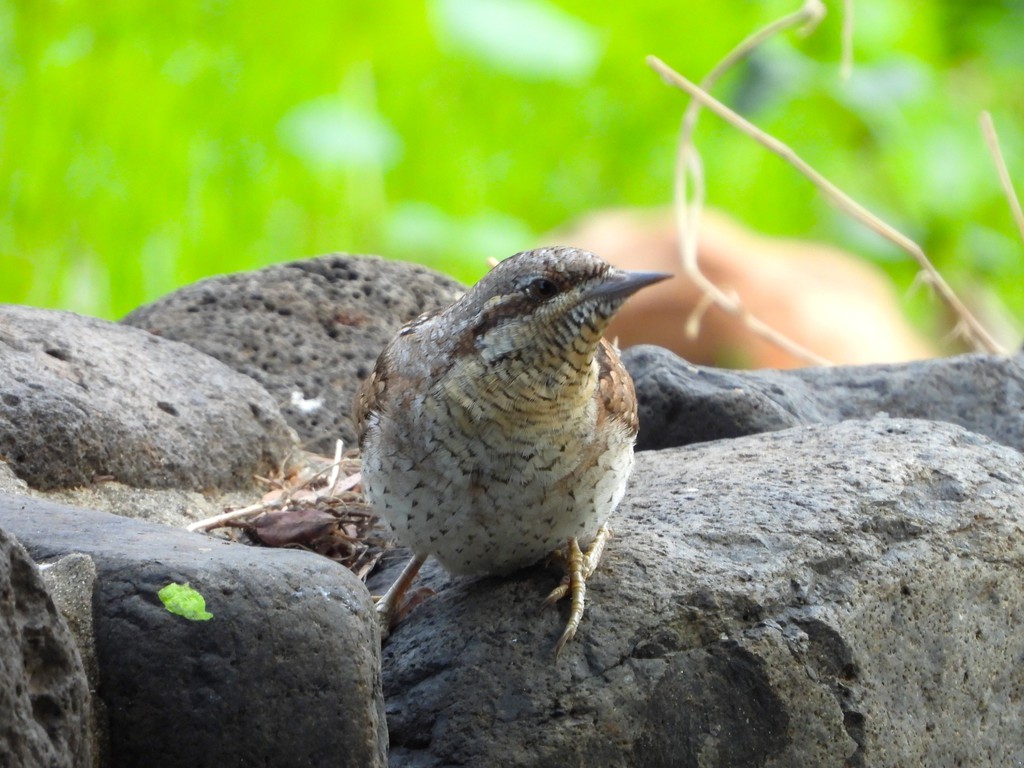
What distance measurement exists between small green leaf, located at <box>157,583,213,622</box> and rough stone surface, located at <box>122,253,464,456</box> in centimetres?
205

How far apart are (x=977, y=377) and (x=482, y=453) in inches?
91.6

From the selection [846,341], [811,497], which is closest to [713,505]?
[811,497]

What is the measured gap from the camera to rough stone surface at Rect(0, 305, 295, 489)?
337cm

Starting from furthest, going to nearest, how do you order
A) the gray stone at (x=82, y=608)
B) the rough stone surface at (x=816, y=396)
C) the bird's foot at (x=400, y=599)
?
the rough stone surface at (x=816, y=396) < the bird's foot at (x=400, y=599) < the gray stone at (x=82, y=608)

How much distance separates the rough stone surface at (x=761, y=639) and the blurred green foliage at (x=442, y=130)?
2.96 metres

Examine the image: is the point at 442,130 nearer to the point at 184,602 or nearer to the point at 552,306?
the point at 552,306

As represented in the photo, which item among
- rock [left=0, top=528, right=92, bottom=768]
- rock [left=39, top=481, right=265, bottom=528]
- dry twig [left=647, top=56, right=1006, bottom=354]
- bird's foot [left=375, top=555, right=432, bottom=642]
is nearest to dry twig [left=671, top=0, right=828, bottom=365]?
dry twig [left=647, top=56, right=1006, bottom=354]

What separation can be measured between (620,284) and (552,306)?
0.16 metres

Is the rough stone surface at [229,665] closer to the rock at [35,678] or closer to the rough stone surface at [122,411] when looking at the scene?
the rock at [35,678]

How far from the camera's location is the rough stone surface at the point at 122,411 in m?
3.37

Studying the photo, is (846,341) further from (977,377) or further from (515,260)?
(515,260)

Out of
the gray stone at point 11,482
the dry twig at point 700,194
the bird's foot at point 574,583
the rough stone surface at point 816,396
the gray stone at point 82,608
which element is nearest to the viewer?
the gray stone at point 82,608

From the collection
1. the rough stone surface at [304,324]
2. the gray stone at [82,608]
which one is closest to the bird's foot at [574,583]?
the gray stone at [82,608]

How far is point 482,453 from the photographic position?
9.30ft
